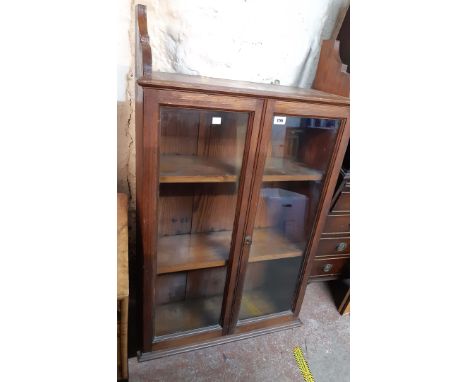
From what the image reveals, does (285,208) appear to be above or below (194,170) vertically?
below

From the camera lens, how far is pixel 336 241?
1.63 meters

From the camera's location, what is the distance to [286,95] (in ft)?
3.26

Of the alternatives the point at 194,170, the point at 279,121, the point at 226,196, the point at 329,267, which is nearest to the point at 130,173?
the point at 194,170

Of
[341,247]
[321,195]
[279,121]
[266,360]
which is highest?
[279,121]

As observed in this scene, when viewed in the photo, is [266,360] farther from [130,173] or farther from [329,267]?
[130,173]

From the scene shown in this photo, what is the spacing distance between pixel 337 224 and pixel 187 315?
3.06 feet

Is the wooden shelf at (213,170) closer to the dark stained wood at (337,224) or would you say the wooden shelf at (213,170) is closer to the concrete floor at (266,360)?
the dark stained wood at (337,224)

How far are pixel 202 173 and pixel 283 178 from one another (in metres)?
0.35

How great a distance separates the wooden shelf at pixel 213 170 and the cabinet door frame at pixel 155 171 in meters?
0.08

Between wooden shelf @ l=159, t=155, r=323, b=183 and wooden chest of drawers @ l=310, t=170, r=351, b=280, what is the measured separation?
24cm

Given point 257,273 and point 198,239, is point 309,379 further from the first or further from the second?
point 198,239

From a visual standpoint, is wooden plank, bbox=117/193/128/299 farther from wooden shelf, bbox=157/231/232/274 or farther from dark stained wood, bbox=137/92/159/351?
wooden shelf, bbox=157/231/232/274
